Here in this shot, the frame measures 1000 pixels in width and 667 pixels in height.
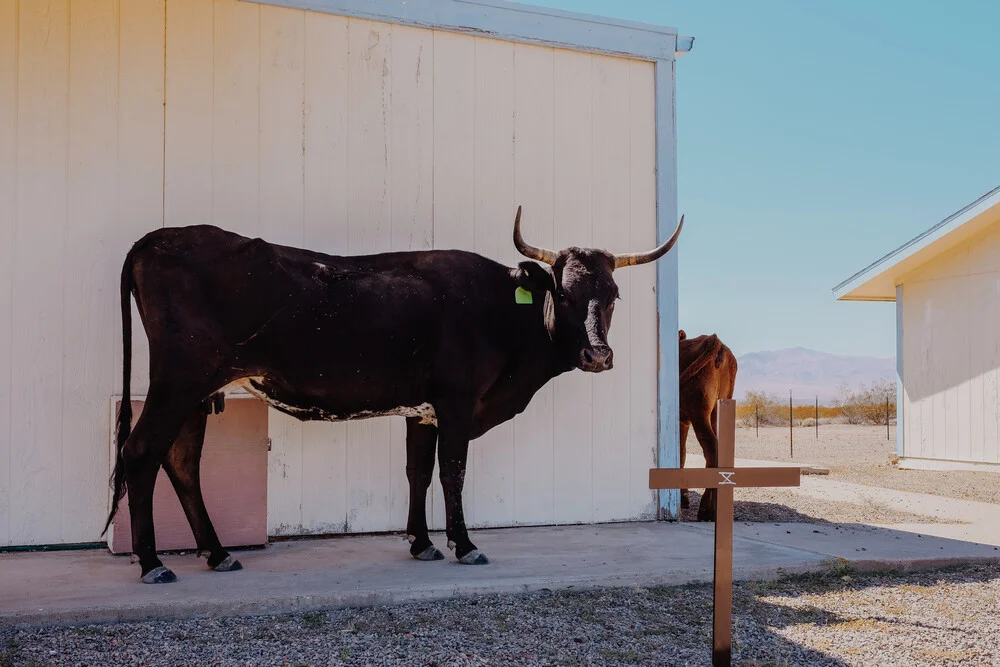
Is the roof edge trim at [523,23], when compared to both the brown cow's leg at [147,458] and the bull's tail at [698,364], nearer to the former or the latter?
the bull's tail at [698,364]

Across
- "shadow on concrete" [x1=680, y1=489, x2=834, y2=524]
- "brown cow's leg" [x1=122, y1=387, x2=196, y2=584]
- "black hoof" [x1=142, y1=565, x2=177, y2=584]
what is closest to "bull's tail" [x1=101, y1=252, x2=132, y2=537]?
"brown cow's leg" [x1=122, y1=387, x2=196, y2=584]

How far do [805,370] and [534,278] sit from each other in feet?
582

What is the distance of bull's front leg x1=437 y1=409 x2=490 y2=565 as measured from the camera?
5.97 m

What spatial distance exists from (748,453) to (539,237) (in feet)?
37.9

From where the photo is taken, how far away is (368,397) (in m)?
5.99

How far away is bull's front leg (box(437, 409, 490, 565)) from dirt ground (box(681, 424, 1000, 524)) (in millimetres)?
3042

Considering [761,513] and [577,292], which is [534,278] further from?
[761,513]

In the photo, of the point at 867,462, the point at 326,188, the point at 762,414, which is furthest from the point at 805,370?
the point at 326,188

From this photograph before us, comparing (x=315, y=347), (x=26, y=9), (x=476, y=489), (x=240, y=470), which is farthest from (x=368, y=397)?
(x=26, y=9)

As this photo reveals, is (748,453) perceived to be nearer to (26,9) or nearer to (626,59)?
(626,59)

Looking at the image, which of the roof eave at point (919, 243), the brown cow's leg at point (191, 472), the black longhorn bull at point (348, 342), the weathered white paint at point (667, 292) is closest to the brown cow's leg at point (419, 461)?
the black longhorn bull at point (348, 342)

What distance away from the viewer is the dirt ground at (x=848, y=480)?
8.90 meters

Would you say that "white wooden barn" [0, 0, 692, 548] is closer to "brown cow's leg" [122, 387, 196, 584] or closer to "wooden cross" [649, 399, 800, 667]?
"brown cow's leg" [122, 387, 196, 584]

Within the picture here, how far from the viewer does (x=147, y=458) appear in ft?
17.4
